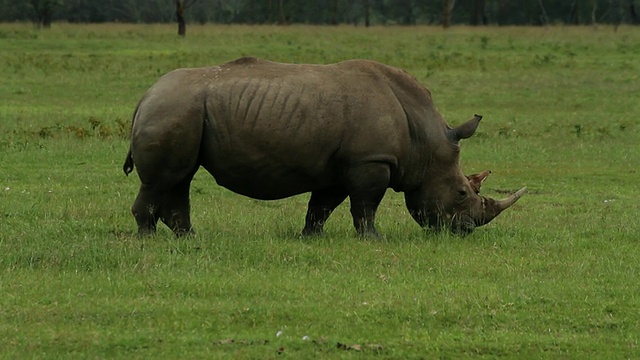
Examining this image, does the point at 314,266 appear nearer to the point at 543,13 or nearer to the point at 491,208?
the point at 491,208

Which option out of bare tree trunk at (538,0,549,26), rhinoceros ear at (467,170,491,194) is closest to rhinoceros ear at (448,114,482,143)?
rhinoceros ear at (467,170,491,194)

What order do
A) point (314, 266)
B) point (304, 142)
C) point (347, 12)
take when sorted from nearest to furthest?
1. point (314, 266)
2. point (304, 142)
3. point (347, 12)

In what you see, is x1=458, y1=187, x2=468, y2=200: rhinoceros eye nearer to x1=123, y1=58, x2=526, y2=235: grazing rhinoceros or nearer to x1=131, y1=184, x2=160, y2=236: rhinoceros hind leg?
x1=123, y1=58, x2=526, y2=235: grazing rhinoceros

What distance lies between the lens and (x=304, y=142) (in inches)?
447

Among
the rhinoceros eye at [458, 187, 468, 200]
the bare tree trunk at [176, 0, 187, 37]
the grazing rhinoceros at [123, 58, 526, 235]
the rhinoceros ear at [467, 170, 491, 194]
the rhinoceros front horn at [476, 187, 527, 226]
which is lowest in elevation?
the bare tree trunk at [176, 0, 187, 37]

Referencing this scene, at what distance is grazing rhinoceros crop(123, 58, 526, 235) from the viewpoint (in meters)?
11.1

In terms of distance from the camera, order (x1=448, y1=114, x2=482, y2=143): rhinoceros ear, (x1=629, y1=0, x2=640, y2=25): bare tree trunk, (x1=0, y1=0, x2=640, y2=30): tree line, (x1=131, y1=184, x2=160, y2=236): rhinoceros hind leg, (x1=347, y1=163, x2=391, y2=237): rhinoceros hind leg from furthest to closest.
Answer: (x1=0, y1=0, x2=640, y2=30): tree line, (x1=629, y1=0, x2=640, y2=25): bare tree trunk, (x1=448, y1=114, x2=482, y2=143): rhinoceros ear, (x1=347, y1=163, x2=391, y2=237): rhinoceros hind leg, (x1=131, y1=184, x2=160, y2=236): rhinoceros hind leg

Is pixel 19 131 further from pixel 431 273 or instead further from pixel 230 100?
pixel 431 273

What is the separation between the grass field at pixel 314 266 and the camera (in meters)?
7.95

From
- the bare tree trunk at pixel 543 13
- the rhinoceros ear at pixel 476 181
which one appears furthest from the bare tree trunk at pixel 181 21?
the rhinoceros ear at pixel 476 181

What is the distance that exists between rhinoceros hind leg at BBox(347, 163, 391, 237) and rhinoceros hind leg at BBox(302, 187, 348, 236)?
392mm

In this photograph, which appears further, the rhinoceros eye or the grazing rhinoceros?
the rhinoceros eye

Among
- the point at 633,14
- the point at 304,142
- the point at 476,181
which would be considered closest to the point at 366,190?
the point at 304,142

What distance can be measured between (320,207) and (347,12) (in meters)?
75.8
